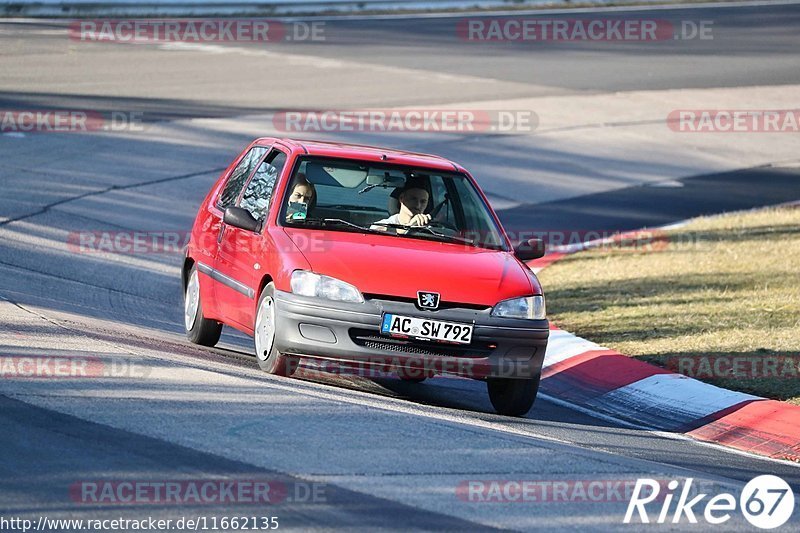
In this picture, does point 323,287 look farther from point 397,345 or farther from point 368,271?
A: point 397,345

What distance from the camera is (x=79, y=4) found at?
104 feet

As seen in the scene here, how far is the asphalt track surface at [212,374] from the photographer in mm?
6234

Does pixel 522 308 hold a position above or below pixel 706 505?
above

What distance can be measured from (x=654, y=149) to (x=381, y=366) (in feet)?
52.8

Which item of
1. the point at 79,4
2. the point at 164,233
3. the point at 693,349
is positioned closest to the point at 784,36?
the point at 79,4

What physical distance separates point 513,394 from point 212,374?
2.01m

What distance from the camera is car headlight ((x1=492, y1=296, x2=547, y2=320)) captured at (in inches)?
338

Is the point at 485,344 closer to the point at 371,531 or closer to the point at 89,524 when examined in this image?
the point at 371,531

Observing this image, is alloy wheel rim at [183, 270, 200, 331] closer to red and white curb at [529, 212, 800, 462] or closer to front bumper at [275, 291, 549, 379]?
front bumper at [275, 291, 549, 379]

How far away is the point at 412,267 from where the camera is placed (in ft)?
28.3

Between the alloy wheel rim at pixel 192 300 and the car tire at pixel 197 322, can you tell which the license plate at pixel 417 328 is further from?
the alloy wheel rim at pixel 192 300

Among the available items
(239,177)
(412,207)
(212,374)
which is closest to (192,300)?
(239,177)

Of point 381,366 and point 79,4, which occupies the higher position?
point 79,4

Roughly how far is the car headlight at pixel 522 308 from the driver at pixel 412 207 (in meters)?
1.23
